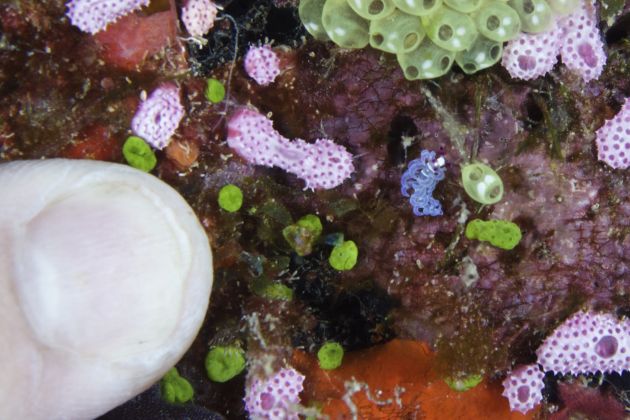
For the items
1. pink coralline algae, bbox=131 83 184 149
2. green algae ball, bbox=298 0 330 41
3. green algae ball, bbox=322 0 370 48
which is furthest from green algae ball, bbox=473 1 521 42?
pink coralline algae, bbox=131 83 184 149

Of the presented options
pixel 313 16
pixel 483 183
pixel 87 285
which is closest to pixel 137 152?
pixel 87 285

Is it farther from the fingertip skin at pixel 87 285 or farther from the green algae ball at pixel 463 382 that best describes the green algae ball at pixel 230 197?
the green algae ball at pixel 463 382

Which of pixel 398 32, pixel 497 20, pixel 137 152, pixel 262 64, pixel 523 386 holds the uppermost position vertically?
pixel 497 20

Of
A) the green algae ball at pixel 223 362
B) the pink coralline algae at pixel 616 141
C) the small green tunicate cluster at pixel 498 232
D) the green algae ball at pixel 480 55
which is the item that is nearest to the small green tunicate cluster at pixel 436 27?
the green algae ball at pixel 480 55

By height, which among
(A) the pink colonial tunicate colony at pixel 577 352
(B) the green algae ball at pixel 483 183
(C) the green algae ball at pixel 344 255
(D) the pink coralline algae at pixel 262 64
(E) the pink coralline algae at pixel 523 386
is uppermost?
(D) the pink coralline algae at pixel 262 64

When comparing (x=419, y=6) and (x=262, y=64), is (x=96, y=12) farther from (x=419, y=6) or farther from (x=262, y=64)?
(x=419, y=6)

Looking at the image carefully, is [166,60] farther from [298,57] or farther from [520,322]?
[520,322]
